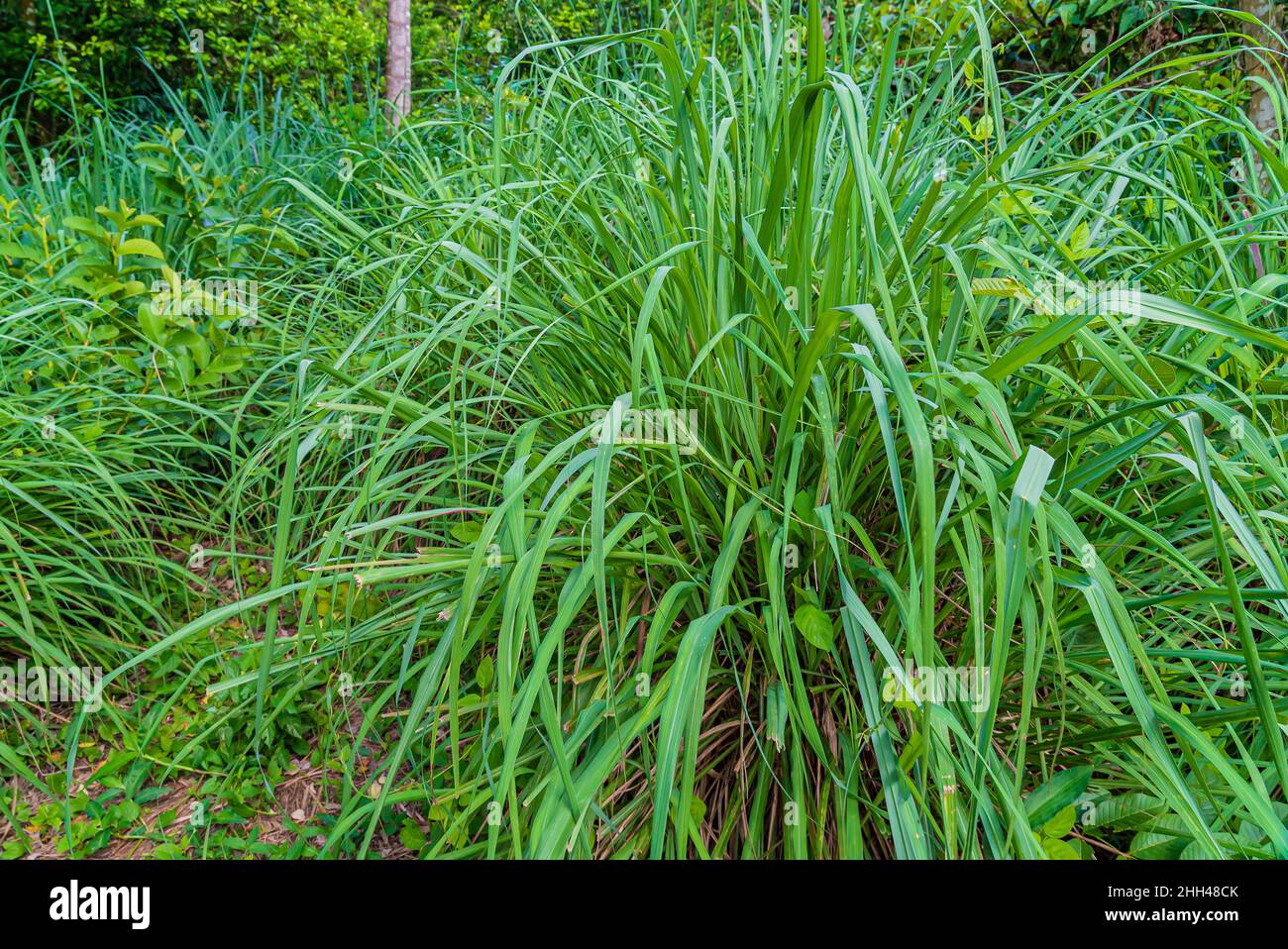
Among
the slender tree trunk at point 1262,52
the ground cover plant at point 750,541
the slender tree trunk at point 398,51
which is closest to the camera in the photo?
the ground cover plant at point 750,541

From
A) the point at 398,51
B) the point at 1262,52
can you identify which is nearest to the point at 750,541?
the point at 1262,52

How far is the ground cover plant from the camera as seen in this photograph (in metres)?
1.17

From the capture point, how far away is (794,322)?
4.33ft

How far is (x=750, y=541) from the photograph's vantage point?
150cm

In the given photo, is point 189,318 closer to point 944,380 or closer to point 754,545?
point 754,545

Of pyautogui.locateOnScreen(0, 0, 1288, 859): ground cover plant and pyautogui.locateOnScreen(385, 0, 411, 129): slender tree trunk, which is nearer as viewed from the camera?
pyautogui.locateOnScreen(0, 0, 1288, 859): ground cover plant

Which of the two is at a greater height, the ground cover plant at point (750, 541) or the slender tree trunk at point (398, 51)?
the slender tree trunk at point (398, 51)

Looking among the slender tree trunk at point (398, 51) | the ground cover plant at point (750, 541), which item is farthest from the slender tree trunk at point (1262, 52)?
the slender tree trunk at point (398, 51)

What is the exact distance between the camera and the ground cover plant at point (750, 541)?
1.17 metres

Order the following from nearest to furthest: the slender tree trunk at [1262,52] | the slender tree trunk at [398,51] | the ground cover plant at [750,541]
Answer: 1. the ground cover plant at [750,541]
2. the slender tree trunk at [1262,52]
3. the slender tree trunk at [398,51]

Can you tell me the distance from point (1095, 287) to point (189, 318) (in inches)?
88.9

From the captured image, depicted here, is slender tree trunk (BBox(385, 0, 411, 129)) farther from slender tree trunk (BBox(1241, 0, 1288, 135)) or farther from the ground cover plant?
slender tree trunk (BBox(1241, 0, 1288, 135))

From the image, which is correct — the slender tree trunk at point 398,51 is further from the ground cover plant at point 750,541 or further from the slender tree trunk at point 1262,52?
the slender tree trunk at point 1262,52

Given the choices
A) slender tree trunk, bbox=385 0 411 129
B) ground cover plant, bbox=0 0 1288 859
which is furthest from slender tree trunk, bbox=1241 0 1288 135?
slender tree trunk, bbox=385 0 411 129
